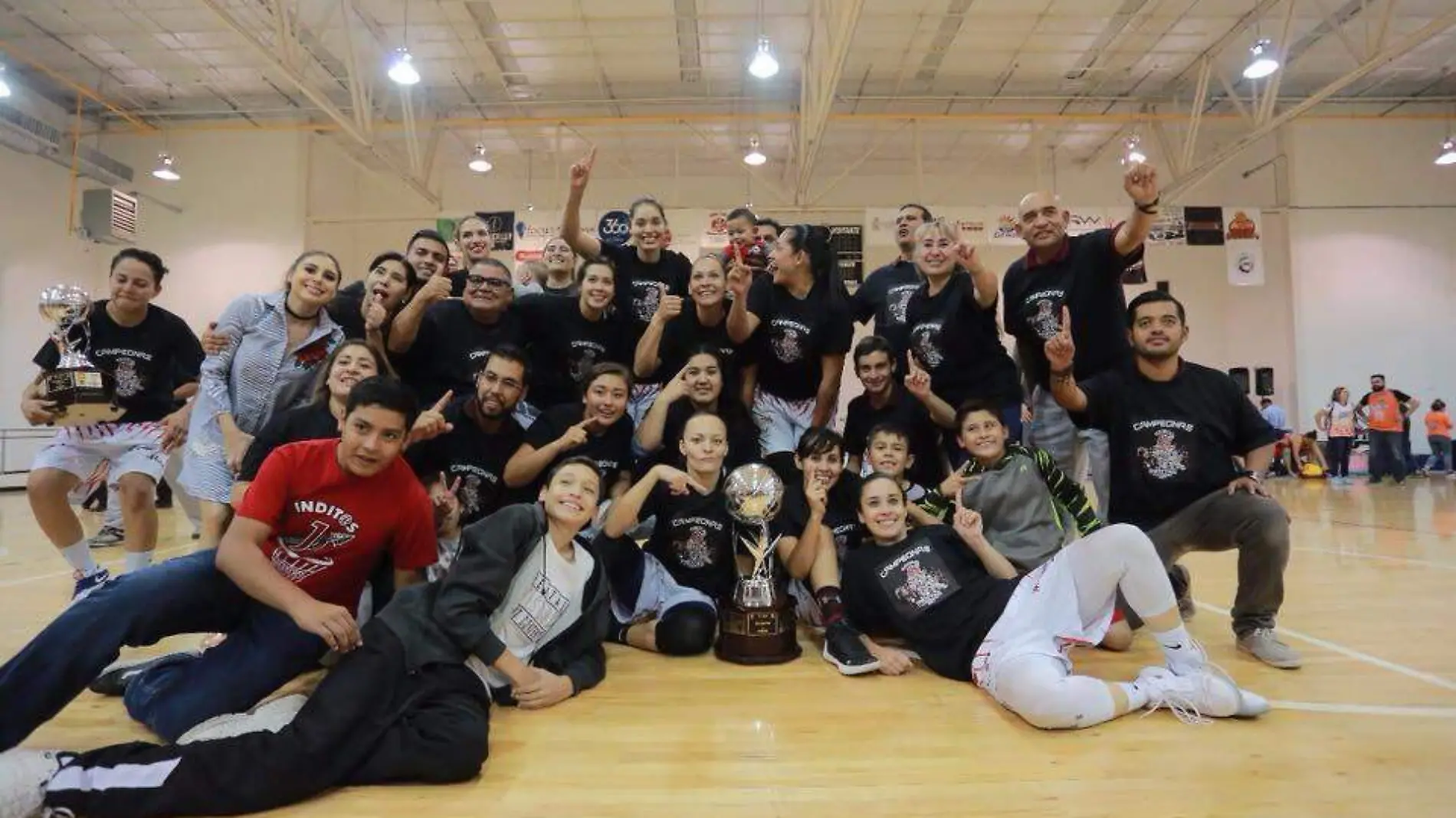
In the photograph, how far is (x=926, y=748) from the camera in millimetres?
2465

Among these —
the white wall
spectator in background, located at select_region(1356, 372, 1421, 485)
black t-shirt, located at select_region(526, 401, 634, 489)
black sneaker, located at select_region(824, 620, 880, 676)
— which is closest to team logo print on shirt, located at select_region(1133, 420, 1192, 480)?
black sneaker, located at select_region(824, 620, 880, 676)

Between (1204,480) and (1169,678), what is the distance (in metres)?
1.18

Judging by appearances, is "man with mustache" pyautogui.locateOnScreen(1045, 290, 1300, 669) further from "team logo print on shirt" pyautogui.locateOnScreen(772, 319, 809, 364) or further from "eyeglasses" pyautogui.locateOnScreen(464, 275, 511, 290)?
"eyeglasses" pyautogui.locateOnScreen(464, 275, 511, 290)

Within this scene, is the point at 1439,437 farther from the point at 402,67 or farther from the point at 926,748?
the point at 402,67

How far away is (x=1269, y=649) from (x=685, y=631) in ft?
8.66

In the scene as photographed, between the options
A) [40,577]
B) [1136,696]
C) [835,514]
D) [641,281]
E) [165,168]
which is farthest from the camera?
[165,168]

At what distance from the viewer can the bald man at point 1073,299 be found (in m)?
4.04

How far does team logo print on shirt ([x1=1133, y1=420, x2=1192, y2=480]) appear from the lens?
3.53 meters

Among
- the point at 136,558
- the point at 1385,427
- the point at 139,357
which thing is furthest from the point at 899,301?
the point at 1385,427

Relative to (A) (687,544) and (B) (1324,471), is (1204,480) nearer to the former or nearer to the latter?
(A) (687,544)

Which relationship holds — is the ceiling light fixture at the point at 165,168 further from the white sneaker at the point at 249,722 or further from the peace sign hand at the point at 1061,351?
the peace sign hand at the point at 1061,351

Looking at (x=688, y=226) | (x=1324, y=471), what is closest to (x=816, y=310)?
(x=688, y=226)

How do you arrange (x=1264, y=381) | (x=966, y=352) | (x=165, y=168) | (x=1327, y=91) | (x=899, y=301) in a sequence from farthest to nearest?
(x=1264, y=381), (x=165, y=168), (x=1327, y=91), (x=899, y=301), (x=966, y=352)

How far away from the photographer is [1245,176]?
16.5m
